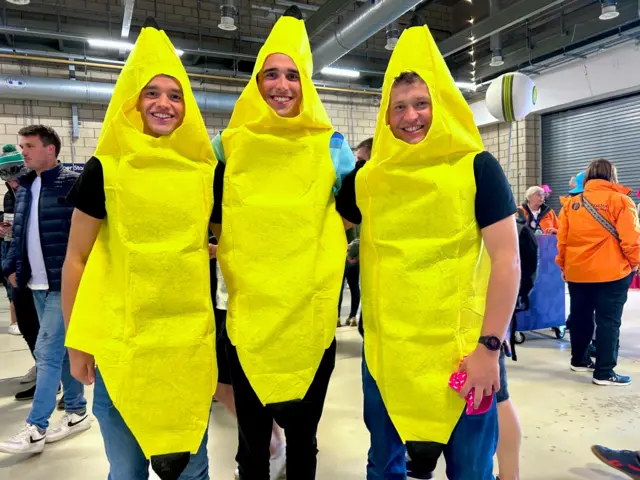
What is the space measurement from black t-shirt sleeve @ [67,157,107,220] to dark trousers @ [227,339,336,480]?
19.5 inches

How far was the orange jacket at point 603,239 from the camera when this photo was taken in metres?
3.06

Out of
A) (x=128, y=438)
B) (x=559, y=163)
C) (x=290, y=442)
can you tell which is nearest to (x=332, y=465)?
(x=290, y=442)

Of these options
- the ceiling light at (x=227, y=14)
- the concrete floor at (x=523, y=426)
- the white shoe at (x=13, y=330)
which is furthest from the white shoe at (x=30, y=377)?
the ceiling light at (x=227, y=14)

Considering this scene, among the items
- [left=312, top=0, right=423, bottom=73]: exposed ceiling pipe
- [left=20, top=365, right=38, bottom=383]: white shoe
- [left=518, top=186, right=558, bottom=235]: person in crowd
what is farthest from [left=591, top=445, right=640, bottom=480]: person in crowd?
[left=312, top=0, right=423, bottom=73]: exposed ceiling pipe

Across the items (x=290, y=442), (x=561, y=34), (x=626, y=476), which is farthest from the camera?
(x=561, y=34)

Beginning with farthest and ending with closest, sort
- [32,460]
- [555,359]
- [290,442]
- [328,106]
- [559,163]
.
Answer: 1. [328,106]
2. [559,163]
3. [555,359]
4. [32,460]
5. [290,442]

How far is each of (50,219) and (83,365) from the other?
1378mm

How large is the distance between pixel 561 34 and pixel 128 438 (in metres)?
7.43

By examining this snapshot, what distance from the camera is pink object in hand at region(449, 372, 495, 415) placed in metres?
1.12

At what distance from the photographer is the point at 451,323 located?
1136 mm

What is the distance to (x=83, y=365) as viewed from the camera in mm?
1213

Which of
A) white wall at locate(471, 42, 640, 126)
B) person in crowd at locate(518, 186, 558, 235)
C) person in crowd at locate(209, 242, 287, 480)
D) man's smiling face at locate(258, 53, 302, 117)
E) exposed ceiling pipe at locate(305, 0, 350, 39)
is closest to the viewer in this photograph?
man's smiling face at locate(258, 53, 302, 117)

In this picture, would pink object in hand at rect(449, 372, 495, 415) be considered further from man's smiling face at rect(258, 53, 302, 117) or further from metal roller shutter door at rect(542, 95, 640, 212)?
metal roller shutter door at rect(542, 95, 640, 212)

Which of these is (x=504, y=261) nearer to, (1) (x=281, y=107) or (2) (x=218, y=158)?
(1) (x=281, y=107)
